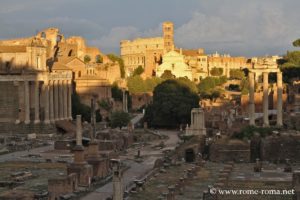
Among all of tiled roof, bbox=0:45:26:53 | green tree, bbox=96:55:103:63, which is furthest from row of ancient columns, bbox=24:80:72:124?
green tree, bbox=96:55:103:63

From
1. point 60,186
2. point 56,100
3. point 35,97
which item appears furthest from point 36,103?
point 60,186

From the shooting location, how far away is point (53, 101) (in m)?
76.9

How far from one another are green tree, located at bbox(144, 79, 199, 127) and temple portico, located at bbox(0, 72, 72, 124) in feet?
38.3

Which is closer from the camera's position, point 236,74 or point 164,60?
point 164,60

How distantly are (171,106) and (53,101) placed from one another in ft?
48.0

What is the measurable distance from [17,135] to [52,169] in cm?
2884

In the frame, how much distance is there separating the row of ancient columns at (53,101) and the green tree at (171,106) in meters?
10.6

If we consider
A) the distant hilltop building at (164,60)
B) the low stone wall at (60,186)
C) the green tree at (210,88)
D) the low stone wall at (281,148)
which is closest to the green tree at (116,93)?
the green tree at (210,88)

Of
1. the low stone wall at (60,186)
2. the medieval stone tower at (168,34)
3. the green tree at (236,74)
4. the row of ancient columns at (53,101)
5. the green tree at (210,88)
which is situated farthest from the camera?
the medieval stone tower at (168,34)

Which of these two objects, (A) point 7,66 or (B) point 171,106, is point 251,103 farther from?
(A) point 7,66

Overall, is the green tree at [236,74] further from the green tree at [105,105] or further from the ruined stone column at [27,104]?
the ruined stone column at [27,104]

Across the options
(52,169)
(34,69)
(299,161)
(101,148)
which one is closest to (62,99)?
(34,69)

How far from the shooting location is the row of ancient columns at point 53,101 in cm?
7350

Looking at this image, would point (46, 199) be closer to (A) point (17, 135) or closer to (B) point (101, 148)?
(B) point (101, 148)
